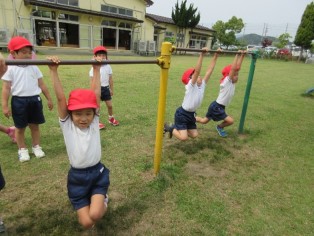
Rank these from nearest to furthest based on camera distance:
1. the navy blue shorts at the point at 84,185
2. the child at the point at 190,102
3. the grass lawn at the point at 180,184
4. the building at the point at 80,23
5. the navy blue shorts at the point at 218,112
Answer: the navy blue shorts at the point at 84,185
the grass lawn at the point at 180,184
the child at the point at 190,102
the navy blue shorts at the point at 218,112
the building at the point at 80,23

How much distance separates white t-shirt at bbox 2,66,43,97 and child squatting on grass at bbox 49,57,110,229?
1303mm

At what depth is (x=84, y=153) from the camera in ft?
7.23

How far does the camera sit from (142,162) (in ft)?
11.8

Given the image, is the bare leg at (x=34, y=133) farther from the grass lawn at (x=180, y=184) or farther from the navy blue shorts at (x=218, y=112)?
the navy blue shorts at (x=218, y=112)

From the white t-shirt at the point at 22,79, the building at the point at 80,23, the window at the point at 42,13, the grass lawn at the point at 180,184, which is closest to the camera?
the grass lawn at the point at 180,184

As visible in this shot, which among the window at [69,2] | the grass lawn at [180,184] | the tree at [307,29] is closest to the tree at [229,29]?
the tree at [307,29]

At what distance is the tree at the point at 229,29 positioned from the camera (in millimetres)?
37938

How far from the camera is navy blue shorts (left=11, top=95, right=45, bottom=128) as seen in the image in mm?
3223

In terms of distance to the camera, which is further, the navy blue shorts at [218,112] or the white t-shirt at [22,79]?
the navy blue shorts at [218,112]

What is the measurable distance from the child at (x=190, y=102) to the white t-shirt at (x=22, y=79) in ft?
6.85

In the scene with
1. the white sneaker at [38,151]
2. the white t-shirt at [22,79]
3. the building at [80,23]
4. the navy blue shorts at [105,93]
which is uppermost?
the building at [80,23]

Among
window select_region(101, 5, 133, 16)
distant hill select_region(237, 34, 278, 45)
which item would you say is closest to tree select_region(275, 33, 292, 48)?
distant hill select_region(237, 34, 278, 45)

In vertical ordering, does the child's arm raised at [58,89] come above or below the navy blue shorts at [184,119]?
above

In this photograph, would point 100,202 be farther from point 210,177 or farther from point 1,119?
point 1,119
